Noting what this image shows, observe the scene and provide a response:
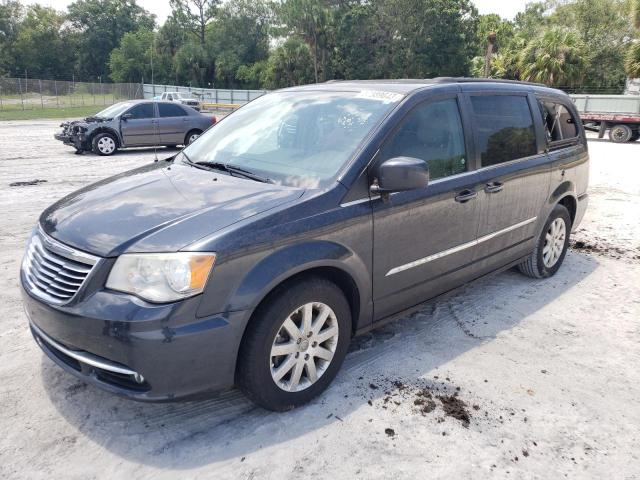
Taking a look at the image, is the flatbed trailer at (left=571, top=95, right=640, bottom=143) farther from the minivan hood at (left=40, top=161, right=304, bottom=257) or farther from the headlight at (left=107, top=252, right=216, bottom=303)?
the headlight at (left=107, top=252, right=216, bottom=303)

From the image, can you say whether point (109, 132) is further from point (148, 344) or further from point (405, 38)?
point (405, 38)

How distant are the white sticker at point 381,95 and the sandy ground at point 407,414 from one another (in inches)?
66.1

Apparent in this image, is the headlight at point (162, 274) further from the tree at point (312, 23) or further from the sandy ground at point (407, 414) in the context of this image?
the tree at point (312, 23)

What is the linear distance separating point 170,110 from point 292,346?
13500 millimetres

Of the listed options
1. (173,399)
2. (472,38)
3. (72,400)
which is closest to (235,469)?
(173,399)

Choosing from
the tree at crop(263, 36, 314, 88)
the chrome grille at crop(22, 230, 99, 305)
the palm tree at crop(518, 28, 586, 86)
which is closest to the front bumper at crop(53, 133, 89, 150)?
the chrome grille at crop(22, 230, 99, 305)

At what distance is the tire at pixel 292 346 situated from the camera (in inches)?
105

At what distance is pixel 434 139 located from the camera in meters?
3.60

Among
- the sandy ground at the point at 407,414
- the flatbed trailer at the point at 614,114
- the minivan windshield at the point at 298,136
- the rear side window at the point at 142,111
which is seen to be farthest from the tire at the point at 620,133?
the minivan windshield at the point at 298,136

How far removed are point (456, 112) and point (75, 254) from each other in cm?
267

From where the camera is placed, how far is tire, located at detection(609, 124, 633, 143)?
20203 millimetres

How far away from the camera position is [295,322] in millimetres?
2855

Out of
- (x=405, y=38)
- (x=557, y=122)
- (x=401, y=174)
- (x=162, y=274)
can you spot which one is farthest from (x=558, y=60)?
(x=162, y=274)

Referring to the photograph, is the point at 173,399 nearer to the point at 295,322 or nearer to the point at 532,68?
Result: the point at 295,322
